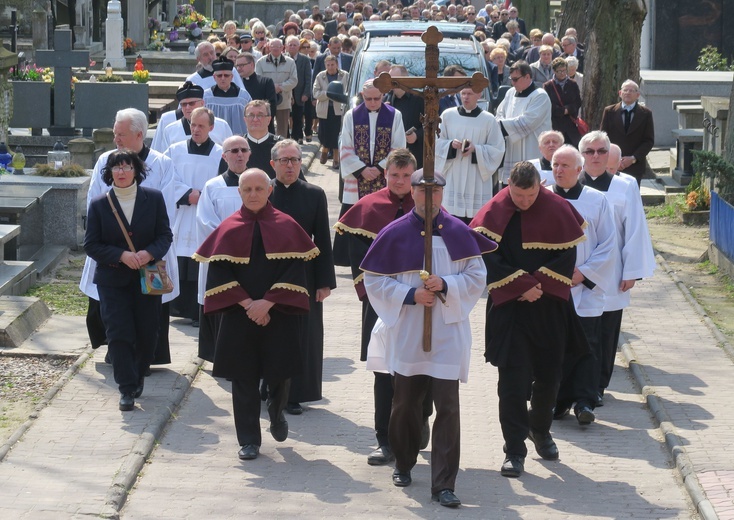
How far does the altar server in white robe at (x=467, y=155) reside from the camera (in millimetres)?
13172

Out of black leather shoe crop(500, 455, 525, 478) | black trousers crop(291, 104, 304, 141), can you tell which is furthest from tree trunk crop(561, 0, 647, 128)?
black leather shoe crop(500, 455, 525, 478)

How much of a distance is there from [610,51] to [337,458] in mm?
11454

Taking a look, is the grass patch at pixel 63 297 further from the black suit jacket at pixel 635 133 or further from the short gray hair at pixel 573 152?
the black suit jacket at pixel 635 133

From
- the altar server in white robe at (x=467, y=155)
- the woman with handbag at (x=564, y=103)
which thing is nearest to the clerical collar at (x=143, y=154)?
the altar server in white robe at (x=467, y=155)

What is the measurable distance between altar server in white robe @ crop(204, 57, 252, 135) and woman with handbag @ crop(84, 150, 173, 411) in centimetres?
567

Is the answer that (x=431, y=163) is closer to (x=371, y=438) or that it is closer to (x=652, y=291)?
(x=371, y=438)

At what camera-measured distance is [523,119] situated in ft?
45.3

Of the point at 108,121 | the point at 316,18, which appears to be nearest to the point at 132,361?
the point at 108,121

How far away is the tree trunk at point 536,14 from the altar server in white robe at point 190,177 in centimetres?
2578

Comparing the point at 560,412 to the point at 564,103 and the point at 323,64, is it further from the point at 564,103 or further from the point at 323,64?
the point at 323,64

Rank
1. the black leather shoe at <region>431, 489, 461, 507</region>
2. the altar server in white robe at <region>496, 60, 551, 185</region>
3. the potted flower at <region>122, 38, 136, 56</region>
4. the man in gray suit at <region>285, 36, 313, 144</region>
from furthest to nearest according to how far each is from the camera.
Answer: the potted flower at <region>122, 38, 136, 56</region>, the man in gray suit at <region>285, 36, 313, 144</region>, the altar server in white robe at <region>496, 60, 551, 185</region>, the black leather shoe at <region>431, 489, 461, 507</region>

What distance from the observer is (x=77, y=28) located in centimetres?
3328

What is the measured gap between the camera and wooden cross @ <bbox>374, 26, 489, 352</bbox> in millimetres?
7176

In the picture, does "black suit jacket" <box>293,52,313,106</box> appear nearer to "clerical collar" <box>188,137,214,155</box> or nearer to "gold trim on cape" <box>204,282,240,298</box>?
"clerical collar" <box>188,137,214,155</box>
